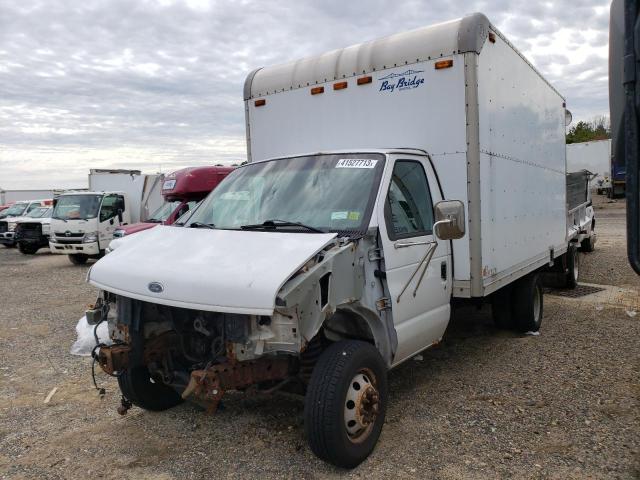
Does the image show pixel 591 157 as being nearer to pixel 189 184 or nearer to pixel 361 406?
pixel 189 184

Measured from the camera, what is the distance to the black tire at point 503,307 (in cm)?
667

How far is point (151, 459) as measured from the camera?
3910 millimetres

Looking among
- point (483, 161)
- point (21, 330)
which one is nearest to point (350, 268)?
point (483, 161)

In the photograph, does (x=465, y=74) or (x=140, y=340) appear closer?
(x=140, y=340)

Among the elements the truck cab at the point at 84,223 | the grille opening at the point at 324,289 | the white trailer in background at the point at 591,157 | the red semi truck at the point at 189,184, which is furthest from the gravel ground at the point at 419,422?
the white trailer in background at the point at 591,157

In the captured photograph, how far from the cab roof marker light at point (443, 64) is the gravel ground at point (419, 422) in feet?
9.55

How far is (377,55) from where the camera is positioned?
5.46 meters

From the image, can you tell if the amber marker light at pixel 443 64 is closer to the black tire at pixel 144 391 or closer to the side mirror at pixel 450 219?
the side mirror at pixel 450 219

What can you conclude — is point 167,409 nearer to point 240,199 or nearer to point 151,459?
point 151,459

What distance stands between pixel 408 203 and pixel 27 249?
748 inches

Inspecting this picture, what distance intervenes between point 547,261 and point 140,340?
5.50 m

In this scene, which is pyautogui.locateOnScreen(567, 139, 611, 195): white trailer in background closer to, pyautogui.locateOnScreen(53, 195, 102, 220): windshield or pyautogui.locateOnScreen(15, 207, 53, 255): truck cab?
pyautogui.locateOnScreen(53, 195, 102, 220): windshield

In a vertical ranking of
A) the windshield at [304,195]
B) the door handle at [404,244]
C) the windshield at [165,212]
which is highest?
the windshield at [304,195]

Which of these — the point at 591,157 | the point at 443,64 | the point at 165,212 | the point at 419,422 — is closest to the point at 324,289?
the point at 419,422
